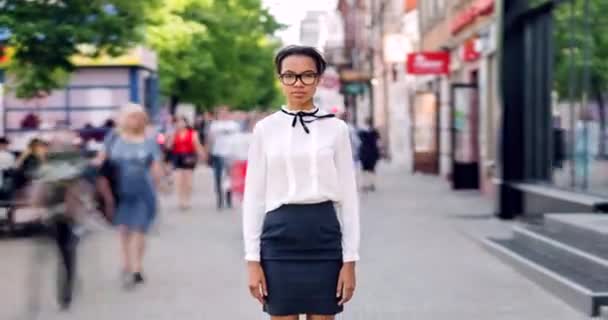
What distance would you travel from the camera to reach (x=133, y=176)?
11562mm

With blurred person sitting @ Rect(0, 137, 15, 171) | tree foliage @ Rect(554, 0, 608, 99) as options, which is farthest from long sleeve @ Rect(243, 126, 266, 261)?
blurred person sitting @ Rect(0, 137, 15, 171)

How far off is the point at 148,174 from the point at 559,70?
8.37 meters

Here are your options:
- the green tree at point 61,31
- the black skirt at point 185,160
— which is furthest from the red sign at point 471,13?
the green tree at point 61,31

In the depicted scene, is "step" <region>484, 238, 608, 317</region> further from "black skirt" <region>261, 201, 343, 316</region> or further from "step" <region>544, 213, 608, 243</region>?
"black skirt" <region>261, 201, 343, 316</region>

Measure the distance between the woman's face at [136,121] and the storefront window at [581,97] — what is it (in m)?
6.49

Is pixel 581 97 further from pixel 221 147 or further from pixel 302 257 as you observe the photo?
pixel 302 257

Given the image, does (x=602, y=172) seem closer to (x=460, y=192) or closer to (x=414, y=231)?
(x=414, y=231)

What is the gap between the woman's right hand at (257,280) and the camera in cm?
499

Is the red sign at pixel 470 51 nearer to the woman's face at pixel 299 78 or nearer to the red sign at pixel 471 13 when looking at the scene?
the red sign at pixel 471 13

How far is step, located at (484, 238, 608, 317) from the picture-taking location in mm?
9789

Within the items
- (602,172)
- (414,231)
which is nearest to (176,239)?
(414,231)

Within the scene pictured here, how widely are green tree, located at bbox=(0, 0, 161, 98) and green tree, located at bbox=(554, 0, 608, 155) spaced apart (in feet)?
23.0

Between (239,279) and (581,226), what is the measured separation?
3616mm

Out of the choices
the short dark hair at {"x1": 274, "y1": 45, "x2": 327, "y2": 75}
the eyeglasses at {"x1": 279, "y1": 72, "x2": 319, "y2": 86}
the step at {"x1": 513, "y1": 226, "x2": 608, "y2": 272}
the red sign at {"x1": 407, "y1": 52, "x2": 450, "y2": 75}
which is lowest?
the step at {"x1": 513, "y1": 226, "x2": 608, "y2": 272}
